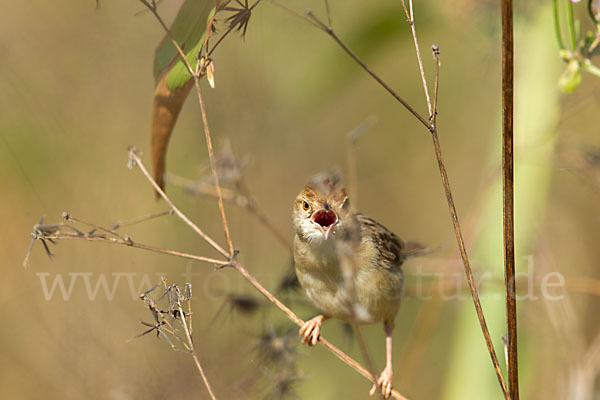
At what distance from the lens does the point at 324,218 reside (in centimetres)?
271

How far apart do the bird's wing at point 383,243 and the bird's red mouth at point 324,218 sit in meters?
0.16

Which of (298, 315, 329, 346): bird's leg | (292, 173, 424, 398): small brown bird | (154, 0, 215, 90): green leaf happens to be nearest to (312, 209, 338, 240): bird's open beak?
(292, 173, 424, 398): small brown bird

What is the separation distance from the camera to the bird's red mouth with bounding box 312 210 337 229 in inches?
105

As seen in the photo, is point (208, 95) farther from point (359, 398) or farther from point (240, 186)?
point (359, 398)

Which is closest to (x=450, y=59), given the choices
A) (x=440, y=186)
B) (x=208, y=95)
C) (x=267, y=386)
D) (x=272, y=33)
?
(x=440, y=186)

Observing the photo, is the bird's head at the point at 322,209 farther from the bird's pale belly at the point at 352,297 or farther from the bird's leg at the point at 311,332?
the bird's leg at the point at 311,332

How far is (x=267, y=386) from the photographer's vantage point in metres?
2.89

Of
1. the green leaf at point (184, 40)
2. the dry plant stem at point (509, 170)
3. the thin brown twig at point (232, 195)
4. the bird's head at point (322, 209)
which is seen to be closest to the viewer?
the dry plant stem at point (509, 170)

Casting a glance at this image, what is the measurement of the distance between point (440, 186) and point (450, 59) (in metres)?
1.32

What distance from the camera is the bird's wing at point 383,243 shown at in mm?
2807

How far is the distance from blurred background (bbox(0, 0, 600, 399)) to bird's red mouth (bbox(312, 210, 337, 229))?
10.3 inches

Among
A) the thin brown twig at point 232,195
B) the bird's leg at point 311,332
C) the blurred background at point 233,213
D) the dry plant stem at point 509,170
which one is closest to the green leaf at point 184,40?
the blurred background at point 233,213

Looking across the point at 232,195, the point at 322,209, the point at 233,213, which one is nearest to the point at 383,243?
the point at 322,209

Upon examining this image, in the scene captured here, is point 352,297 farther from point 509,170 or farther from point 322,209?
point 509,170
